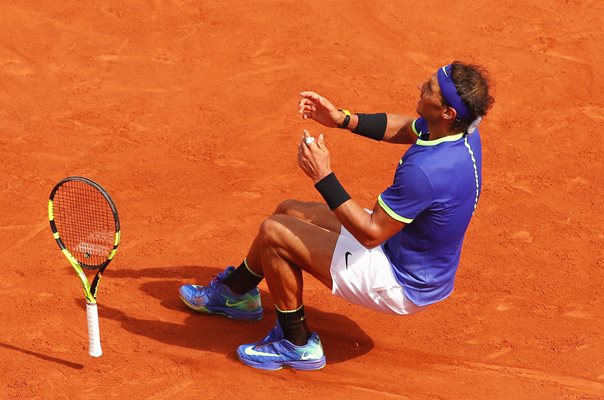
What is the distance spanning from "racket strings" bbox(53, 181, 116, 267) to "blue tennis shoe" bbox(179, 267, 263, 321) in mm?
711

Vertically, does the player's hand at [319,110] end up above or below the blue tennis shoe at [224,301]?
above

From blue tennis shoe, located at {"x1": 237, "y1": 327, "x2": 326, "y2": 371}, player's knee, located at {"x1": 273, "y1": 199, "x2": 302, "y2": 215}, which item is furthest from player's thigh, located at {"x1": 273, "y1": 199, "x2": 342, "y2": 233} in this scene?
blue tennis shoe, located at {"x1": 237, "y1": 327, "x2": 326, "y2": 371}

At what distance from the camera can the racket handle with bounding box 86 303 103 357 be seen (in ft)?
20.8

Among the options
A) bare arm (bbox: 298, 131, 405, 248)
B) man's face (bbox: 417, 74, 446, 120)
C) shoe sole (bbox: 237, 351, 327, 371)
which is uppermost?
man's face (bbox: 417, 74, 446, 120)

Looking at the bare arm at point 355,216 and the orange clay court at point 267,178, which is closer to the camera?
the bare arm at point 355,216

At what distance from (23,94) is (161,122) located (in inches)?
58.9

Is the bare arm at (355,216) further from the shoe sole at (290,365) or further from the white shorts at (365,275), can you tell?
the shoe sole at (290,365)

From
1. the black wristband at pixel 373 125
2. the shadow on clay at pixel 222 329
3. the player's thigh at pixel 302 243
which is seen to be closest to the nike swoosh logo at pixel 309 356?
the shadow on clay at pixel 222 329

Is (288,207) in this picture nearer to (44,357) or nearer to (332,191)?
(332,191)

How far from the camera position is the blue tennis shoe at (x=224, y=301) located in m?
7.25

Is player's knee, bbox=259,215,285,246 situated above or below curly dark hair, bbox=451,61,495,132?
below

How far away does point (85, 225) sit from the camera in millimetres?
7492

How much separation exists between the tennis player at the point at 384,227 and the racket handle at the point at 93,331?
3.06 ft

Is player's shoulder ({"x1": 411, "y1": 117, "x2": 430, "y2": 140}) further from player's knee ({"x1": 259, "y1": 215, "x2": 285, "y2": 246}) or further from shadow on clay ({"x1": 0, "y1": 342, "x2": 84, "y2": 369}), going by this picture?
shadow on clay ({"x1": 0, "y1": 342, "x2": 84, "y2": 369})
